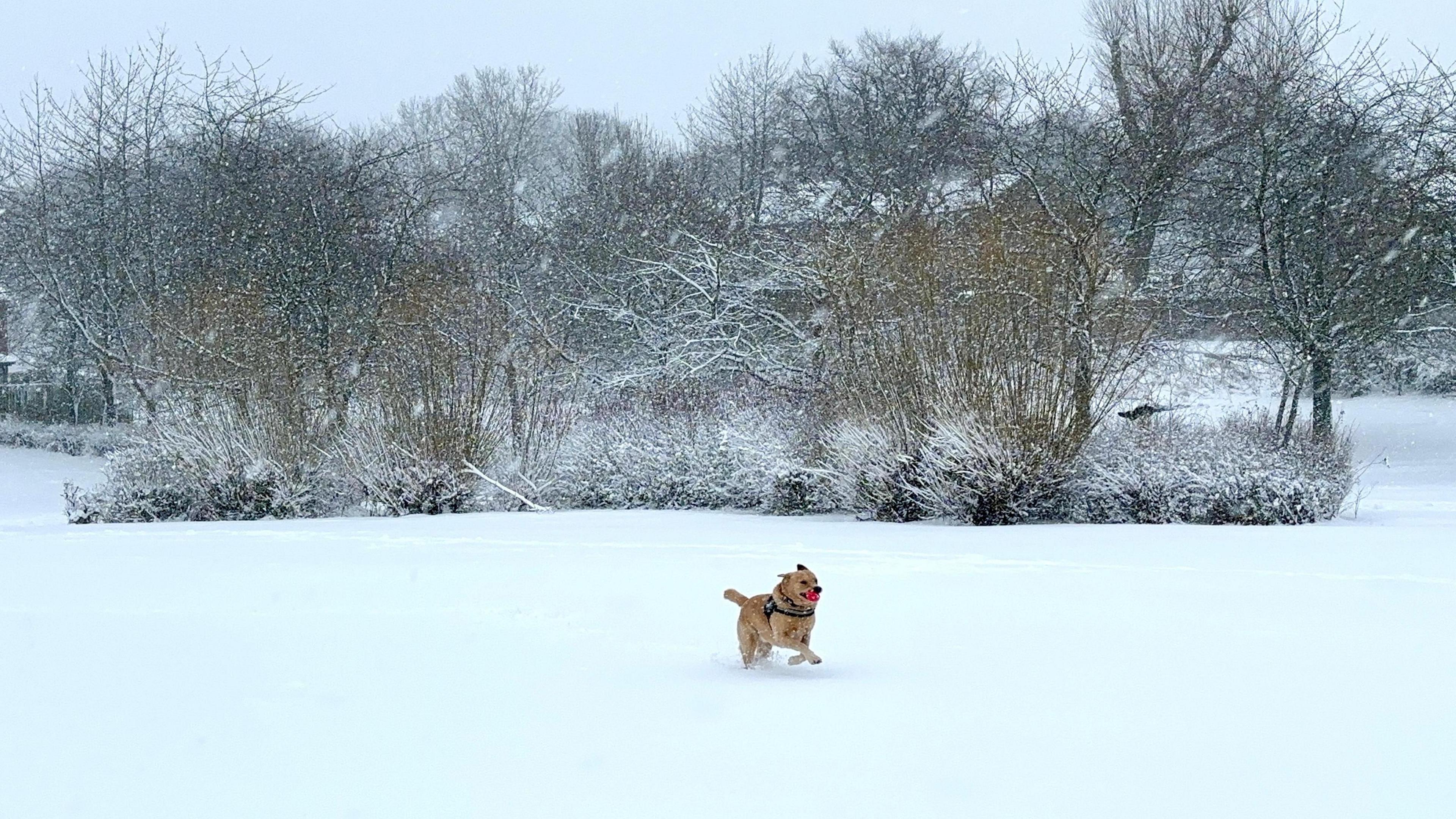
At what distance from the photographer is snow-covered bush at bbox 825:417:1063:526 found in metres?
10.9

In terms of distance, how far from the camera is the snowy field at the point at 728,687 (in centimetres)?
335

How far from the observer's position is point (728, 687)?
456 centimetres

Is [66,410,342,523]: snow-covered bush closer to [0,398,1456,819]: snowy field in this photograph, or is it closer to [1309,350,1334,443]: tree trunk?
[0,398,1456,819]: snowy field

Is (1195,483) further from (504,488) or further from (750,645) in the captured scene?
(750,645)

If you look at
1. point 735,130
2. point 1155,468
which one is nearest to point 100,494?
point 1155,468

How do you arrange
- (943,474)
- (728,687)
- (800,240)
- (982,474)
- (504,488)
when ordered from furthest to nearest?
(800,240)
(504,488)
(943,474)
(982,474)
(728,687)

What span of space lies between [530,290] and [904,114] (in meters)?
9.20

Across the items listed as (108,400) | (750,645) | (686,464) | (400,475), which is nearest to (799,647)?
(750,645)

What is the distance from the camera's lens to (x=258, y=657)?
5125 mm

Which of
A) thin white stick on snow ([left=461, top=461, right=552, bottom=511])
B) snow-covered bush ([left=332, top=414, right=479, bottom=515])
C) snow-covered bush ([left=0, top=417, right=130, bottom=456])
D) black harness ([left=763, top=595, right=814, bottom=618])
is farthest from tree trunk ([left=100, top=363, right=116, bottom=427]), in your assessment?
black harness ([left=763, top=595, right=814, bottom=618])

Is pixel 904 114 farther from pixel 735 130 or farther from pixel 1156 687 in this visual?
pixel 1156 687

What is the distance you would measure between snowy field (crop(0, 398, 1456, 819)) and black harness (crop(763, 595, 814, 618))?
0.82 feet

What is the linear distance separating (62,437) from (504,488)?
19818 mm

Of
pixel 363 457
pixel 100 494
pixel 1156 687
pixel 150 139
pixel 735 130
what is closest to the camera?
pixel 1156 687
